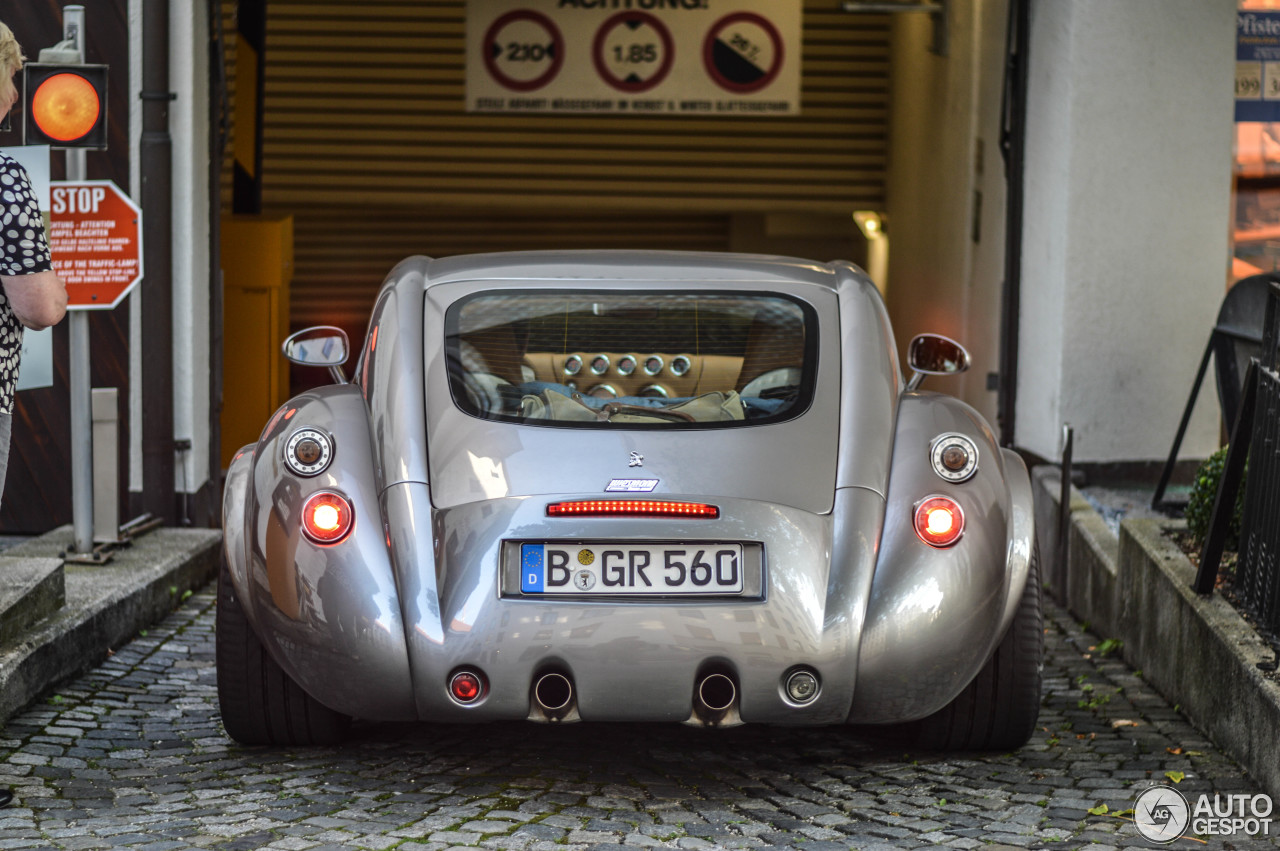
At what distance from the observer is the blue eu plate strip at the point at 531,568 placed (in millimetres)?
3893

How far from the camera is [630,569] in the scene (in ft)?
12.8

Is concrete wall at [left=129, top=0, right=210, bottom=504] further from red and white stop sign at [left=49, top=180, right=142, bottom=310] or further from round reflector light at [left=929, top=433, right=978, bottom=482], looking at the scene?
round reflector light at [left=929, top=433, right=978, bottom=482]

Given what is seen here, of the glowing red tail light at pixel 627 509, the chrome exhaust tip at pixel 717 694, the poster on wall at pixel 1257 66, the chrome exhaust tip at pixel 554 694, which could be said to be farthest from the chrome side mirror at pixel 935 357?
the poster on wall at pixel 1257 66

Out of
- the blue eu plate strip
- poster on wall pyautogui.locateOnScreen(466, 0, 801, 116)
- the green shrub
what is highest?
poster on wall pyautogui.locateOnScreen(466, 0, 801, 116)

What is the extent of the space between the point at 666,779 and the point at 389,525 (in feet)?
3.29

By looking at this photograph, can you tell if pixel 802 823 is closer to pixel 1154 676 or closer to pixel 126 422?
pixel 1154 676

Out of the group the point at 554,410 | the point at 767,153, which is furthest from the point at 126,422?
the point at 767,153

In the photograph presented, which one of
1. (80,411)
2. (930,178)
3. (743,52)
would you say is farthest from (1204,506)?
(743,52)

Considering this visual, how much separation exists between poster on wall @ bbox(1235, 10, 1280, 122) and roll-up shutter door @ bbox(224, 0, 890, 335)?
22.2ft

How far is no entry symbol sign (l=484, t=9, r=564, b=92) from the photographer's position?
13.1 metres

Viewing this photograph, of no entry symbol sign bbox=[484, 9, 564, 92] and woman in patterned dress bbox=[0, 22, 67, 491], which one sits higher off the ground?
no entry symbol sign bbox=[484, 9, 564, 92]

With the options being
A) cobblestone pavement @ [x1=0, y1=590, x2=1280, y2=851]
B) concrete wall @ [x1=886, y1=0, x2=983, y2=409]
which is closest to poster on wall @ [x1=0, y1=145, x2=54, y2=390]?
cobblestone pavement @ [x1=0, y1=590, x2=1280, y2=851]

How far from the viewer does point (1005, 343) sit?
9.04 meters

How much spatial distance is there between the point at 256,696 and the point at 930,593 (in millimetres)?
1853
